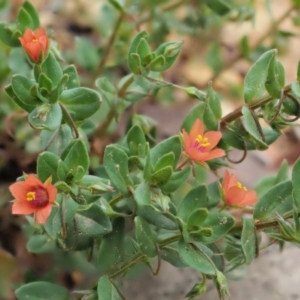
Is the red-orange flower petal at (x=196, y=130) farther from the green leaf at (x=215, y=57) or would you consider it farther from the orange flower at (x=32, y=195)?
the green leaf at (x=215, y=57)

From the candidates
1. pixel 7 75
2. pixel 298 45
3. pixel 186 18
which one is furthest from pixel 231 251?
pixel 298 45

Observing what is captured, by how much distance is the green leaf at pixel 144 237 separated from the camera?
77 cm

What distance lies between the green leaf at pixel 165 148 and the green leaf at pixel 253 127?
0.37 ft

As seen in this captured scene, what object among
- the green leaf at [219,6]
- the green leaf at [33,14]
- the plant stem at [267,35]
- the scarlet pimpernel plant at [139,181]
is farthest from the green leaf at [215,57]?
the green leaf at [33,14]

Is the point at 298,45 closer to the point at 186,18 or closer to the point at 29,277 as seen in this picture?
the point at 186,18

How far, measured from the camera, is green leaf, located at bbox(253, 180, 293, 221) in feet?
2.75

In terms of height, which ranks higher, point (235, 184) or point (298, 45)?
point (235, 184)

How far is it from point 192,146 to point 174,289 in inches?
19.0

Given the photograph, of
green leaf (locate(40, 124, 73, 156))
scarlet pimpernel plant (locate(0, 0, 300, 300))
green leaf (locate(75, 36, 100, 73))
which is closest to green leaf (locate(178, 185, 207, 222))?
scarlet pimpernel plant (locate(0, 0, 300, 300))

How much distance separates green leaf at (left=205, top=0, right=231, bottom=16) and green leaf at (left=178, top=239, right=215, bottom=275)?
0.64 meters

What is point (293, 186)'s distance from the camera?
774mm

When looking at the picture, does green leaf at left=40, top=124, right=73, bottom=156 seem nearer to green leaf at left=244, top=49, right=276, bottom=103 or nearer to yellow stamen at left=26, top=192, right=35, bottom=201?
yellow stamen at left=26, top=192, right=35, bottom=201

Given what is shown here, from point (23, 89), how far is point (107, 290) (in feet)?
1.06

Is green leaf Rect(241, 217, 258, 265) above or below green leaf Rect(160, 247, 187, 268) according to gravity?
above
